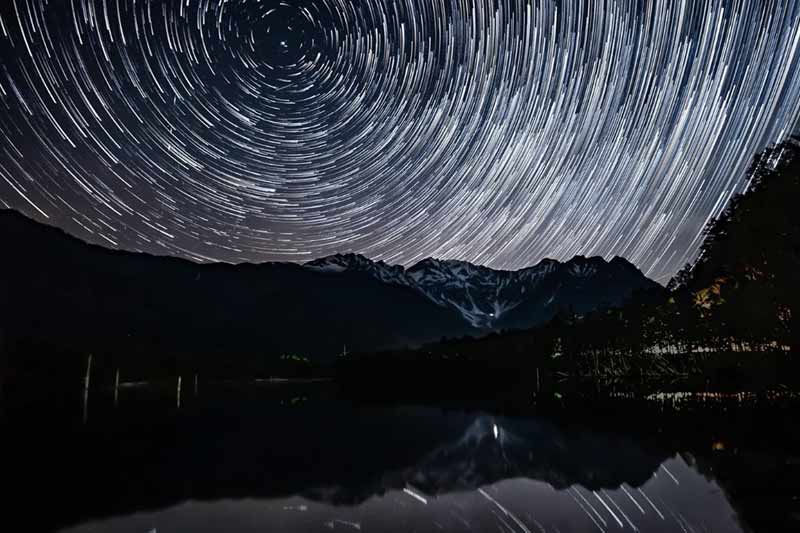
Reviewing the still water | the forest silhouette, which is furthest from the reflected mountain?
the forest silhouette

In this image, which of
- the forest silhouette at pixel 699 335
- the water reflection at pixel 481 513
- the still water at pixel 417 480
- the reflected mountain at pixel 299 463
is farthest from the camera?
the forest silhouette at pixel 699 335

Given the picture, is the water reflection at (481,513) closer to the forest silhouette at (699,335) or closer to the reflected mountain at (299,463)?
the reflected mountain at (299,463)

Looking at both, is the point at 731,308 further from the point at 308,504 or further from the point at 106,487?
the point at 106,487

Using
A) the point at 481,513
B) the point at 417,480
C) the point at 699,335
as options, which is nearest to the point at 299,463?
the point at 417,480

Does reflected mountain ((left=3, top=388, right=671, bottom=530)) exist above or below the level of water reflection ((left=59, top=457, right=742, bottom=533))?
above

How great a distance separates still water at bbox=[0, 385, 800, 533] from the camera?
9648 mm

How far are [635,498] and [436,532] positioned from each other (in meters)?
4.30

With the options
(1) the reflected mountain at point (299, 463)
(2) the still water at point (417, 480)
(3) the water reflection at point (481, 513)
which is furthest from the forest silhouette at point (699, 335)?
(3) the water reflection at point (481, 513)

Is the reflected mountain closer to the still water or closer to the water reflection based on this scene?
the still water

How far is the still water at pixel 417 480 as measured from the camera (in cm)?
965

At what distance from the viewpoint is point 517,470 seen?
1495cm

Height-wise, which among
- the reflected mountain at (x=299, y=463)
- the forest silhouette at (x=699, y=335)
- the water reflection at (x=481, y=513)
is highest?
the forest silhouette at (x=699, y=335)

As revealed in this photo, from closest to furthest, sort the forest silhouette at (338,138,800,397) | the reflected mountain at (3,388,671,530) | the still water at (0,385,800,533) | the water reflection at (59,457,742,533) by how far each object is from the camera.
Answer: the water reflection at (59,457,742,533) → the still water at (0,385,800,533) → the reflected mountain at (3,388,671,530) → the forest silhouette at (338,138,800,397)

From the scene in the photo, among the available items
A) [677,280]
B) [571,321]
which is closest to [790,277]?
[677,280]
